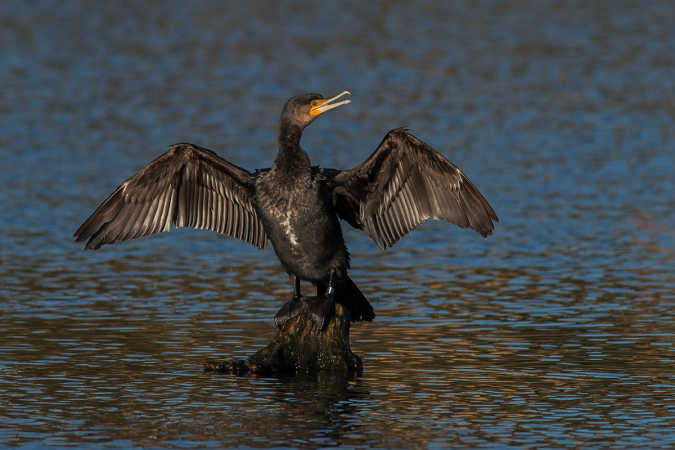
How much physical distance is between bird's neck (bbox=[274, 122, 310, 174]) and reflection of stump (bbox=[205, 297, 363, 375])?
3.50 feet

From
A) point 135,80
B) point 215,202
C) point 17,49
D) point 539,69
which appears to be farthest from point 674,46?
point 215,202

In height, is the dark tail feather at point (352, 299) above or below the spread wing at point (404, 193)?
below

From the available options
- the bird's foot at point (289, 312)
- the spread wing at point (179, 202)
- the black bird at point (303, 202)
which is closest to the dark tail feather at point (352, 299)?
the black bird at point (303, 202)

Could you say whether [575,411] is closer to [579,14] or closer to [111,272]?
[111,272]

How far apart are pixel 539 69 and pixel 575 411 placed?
21292mm

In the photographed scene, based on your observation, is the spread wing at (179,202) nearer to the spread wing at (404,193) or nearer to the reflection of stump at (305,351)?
the spread wing at (404,193)

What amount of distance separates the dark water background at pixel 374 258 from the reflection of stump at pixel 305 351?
0.23 meters

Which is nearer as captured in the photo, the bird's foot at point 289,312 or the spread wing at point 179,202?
the bird's foot at point 289,312

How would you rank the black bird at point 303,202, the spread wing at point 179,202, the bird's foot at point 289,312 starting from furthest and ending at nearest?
the spread wing at point 179,202, the bird's foot at point 289,312, the black bird at point 303,202

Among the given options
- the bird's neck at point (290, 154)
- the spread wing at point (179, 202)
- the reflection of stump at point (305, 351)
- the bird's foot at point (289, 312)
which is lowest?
the reflection of stump at point (305, 351)

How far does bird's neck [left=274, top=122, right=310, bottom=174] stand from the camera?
37.0 feet

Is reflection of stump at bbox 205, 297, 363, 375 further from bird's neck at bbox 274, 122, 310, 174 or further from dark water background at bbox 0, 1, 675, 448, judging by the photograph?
bird's neck at bbox 274, 122, 310, 174

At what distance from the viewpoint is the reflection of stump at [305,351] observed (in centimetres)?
1134

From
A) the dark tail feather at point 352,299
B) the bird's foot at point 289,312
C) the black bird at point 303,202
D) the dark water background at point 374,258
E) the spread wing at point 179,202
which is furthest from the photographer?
the spread wing at point 179,202
